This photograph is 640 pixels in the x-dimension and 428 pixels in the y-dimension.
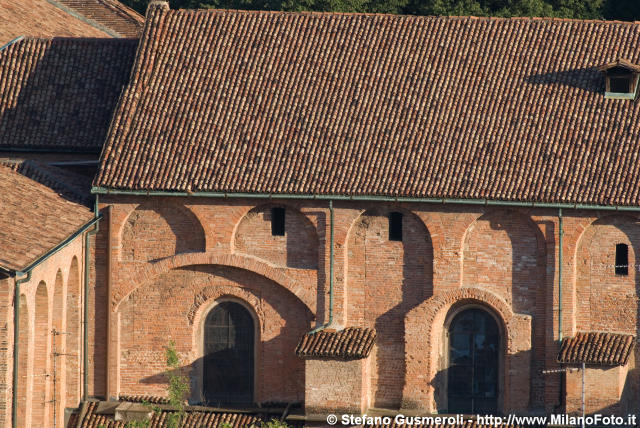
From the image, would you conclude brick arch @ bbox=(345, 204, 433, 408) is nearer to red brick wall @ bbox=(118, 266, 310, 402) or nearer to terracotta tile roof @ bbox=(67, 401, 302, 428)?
red brick wall @ bbox=(118, 266, 310, 402)

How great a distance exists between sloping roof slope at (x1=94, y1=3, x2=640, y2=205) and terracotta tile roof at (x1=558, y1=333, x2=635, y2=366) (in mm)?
3540

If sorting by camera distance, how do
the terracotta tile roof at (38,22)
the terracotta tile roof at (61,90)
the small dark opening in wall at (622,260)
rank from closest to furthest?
the small dark opening in wall at (622,260), the terracotta tile roof at (61,90), the terracotta tile roof at (38,22)


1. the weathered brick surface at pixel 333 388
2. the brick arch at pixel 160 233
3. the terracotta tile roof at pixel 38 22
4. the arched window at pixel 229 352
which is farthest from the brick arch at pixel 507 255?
the terracotta tile roof at pixel 38 22

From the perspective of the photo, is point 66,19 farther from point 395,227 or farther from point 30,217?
point 395,227

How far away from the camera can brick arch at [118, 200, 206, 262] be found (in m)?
41.7

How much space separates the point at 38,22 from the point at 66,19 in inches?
128

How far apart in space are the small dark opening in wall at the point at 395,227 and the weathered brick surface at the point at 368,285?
145mm

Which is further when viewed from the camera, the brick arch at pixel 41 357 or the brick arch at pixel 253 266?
the brick arch at pixel 253 266

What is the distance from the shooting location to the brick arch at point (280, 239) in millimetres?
41344

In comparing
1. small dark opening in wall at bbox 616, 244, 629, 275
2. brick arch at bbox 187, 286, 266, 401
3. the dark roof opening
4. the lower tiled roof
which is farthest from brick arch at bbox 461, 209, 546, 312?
the lower tiled roof

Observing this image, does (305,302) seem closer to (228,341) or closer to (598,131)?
(228,341)

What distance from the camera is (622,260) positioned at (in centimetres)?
4034

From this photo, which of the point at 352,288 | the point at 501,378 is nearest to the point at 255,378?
the point at 352,288

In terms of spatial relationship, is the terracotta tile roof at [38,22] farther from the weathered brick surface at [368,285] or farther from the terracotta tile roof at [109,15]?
the weathered brick surface at [368,285]
